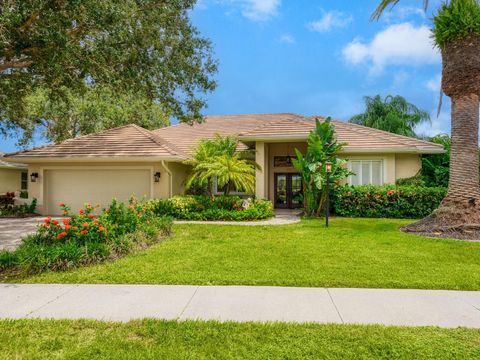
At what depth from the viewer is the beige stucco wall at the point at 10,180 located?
1032 inches

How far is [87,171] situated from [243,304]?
14292 mm

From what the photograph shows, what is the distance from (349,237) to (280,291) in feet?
17.9

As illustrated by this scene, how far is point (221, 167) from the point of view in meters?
14.3

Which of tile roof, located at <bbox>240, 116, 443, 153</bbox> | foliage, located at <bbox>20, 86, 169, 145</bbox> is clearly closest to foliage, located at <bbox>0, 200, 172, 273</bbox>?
tile roof, located at <bbox>240, 116, 443, 153</bbox>

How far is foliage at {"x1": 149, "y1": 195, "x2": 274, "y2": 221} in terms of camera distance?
14.1 meters

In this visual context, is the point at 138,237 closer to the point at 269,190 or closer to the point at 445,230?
the point at 445,230

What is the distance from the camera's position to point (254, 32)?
14.6 metres

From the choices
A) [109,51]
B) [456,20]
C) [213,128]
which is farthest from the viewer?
[213,128]

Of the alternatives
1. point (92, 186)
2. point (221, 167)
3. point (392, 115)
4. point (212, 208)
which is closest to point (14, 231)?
point (92, 186)

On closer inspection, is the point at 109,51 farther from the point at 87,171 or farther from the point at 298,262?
the point at 298,262

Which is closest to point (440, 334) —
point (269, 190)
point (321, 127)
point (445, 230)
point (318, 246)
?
point (318, 246)

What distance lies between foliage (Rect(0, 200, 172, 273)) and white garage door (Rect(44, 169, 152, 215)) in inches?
279

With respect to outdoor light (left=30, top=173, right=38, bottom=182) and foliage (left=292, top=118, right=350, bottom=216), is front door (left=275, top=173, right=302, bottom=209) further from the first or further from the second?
outdoor light (left=30, top=173, right=38, bottom=182)

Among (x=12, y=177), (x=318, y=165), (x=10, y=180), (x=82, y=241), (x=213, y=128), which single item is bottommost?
(x=82, y=241)
